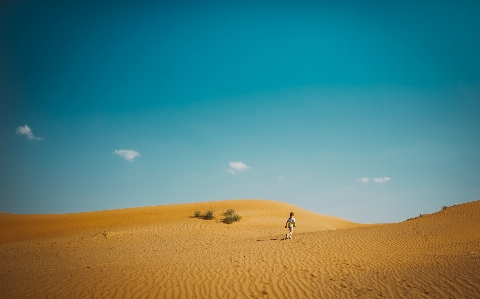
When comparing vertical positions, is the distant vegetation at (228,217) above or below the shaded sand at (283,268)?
above

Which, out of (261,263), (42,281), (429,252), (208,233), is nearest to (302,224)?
(208,233)

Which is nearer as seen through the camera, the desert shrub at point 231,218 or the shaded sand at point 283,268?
the shaded sand at point 283,268

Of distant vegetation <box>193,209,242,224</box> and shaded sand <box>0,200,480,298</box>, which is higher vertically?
distant vegetation <box>193,209,242,224</box>

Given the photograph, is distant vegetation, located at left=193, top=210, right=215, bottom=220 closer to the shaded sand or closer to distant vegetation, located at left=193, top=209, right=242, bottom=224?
distant vegetation, located at left=193, top=209, right=242, bottom=224

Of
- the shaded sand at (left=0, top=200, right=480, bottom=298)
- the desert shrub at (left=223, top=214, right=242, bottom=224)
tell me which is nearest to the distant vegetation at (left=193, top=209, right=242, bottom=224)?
the desert shrub at (left=223, top=214, right=242, bottom=224)

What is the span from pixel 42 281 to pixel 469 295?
12.4 m

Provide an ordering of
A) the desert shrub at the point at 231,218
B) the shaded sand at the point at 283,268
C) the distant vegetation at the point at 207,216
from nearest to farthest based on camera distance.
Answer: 1. the shaded sand at the point at 283,268
2. the desert shrub at the point at 231,218
3. the distant vegetation at the point at 207,216

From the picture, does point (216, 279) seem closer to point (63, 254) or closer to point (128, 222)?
point (63, 254)

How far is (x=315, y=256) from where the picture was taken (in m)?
11.8

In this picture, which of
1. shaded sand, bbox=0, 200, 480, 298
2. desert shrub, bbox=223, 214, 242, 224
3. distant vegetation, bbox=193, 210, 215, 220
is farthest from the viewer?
distant vegetation, bbox=193, 210, 215, 220

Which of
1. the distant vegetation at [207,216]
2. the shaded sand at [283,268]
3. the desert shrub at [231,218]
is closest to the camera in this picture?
the shaded sand at [283,268]

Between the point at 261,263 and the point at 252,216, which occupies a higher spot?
the point at 252,216

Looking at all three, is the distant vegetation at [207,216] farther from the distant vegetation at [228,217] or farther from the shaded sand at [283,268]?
the shaded sand at [283,268]

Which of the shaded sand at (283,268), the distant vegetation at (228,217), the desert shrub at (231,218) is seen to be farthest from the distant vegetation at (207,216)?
the shaded sand at (283,268)
